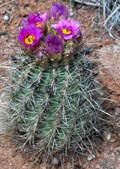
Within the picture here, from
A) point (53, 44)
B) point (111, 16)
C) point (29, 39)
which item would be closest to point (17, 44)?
point (111, 16)

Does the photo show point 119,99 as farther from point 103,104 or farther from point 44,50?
point 44,50

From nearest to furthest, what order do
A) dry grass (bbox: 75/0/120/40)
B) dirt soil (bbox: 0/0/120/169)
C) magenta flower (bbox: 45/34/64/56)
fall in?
magenta flower (bbox: 45/34/64/56)
dirt soil (bbox: 0/0/120/169)
dry grass (bbox: 75/0/120/40)

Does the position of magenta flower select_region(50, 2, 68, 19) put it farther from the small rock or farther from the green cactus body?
the small rock

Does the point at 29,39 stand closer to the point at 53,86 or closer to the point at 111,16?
the point at 53,86

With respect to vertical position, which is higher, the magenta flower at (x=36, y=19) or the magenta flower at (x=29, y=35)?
the magenta flower at (x=36, y=19)

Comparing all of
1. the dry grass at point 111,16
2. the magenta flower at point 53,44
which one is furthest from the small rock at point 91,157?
the dry grass at point 111,16

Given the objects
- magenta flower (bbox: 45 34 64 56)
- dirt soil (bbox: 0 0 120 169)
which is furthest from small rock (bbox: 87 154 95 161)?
magenta flower (bbox: 45 34 64 56)

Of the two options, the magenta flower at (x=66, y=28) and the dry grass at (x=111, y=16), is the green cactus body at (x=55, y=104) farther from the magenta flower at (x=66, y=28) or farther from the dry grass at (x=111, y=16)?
the dry grass at (x=111, y=16)
